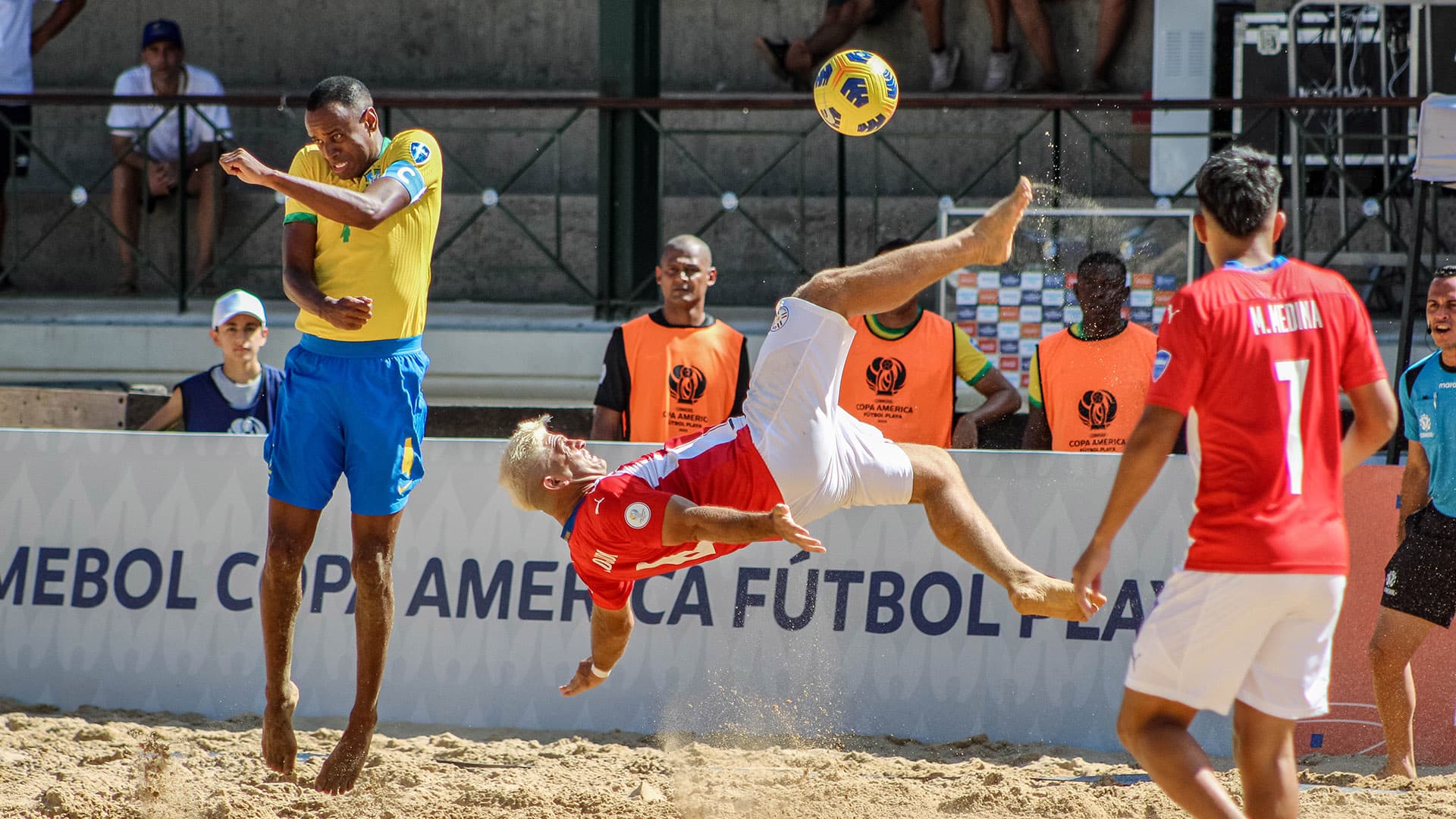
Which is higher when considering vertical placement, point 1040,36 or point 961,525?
point 1040,36

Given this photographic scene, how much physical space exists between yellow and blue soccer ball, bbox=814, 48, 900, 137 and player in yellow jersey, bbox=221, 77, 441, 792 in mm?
1669

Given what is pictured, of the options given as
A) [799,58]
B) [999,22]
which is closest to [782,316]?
[799,58]

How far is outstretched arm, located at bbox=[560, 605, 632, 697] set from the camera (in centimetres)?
508

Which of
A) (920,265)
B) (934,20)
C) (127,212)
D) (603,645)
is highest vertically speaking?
(934,20)

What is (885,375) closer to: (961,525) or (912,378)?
(912,378)

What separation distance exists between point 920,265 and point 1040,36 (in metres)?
6.79

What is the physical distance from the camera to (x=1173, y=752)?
12.5 feet

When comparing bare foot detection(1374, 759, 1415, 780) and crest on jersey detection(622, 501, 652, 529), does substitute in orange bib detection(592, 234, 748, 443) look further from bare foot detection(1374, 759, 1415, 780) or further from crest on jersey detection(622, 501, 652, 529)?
bare foot detection(1374, 759, 1415, 780)

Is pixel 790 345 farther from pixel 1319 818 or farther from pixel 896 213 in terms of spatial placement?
pixel 896 213

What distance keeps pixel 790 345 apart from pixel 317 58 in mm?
9196

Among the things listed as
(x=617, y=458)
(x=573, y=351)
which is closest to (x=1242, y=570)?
(x=617, y=458)

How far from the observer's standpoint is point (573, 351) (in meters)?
9.39

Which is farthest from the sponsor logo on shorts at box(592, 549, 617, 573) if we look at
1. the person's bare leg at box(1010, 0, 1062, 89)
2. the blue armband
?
the person's bare leg at box(1010, 0, 1062, 89)

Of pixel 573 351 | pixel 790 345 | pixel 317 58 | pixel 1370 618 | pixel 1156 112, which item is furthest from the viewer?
pixel 317 58
